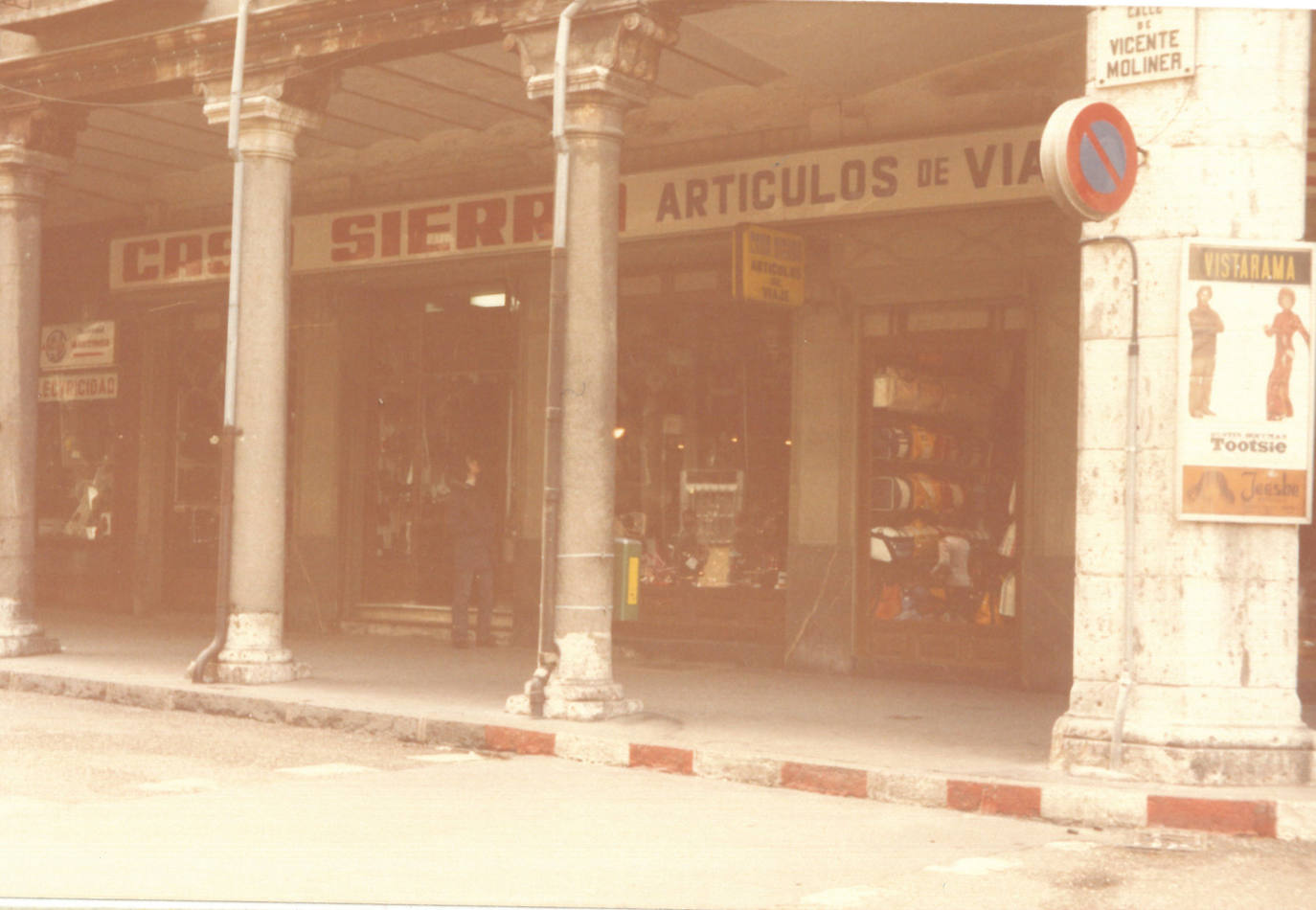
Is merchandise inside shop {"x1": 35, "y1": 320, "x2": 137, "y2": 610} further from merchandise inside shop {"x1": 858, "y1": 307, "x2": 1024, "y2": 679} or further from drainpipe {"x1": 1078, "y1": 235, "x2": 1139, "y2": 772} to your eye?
drainpipe {"x1": 1078, "y1": 235, "x2": 1139, "y2": 772}

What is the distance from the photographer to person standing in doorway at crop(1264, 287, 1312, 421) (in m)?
7.86

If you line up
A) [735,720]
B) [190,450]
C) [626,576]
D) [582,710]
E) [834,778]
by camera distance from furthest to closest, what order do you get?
[190,450]
[626,576]
[735,720]
[582,710]
[834,778]

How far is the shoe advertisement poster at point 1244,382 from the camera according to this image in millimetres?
7840

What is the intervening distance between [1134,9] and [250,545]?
7.12m

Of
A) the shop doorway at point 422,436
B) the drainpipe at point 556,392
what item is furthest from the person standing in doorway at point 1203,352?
the shop doorway at point 422,436

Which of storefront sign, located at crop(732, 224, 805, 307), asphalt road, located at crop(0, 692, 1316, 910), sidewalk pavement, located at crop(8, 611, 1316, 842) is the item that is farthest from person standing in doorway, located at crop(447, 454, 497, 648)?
asphalt road, located at crop(0, 692, 1316, 910)

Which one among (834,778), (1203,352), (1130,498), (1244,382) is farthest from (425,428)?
(1244,382)

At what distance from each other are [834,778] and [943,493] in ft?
16.1

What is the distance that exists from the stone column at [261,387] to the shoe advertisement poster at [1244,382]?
6.68m

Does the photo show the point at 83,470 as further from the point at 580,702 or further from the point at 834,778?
the point at 834,778

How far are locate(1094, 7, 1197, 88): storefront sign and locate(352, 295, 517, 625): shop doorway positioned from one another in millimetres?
7709

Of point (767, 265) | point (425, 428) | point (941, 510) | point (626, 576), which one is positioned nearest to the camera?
point (626, 576)

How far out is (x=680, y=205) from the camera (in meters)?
13.4

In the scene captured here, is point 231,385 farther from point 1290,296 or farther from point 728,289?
point 1290,296
